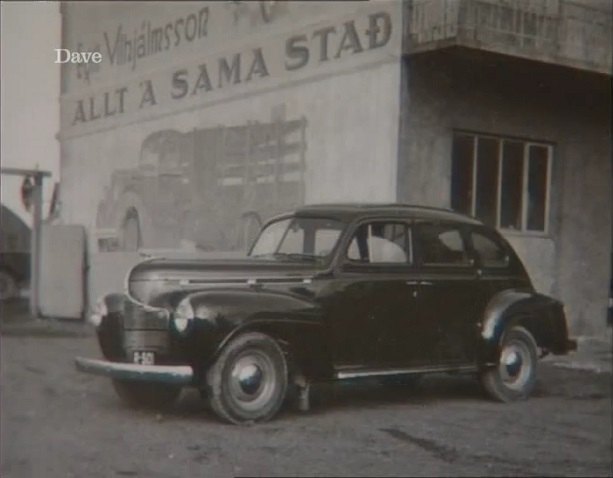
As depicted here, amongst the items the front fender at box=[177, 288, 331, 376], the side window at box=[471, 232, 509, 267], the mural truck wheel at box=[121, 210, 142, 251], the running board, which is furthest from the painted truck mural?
the side window at box=[471, 232, 509, 267]

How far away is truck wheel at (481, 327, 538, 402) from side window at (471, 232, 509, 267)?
22cm

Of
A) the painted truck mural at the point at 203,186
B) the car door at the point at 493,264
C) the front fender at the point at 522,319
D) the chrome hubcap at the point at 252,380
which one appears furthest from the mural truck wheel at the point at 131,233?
the front fender at the point at 522,319

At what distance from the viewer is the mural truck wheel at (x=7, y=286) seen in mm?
2148

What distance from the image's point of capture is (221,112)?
214 cm

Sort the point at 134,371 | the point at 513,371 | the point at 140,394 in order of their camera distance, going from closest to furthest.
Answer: the point at 134,371 < the point at 140,394 < the point at 513,371

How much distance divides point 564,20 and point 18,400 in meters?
1.83

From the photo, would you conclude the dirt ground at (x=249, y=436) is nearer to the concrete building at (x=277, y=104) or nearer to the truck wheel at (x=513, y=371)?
the truck wheel at (x=513, y=371)

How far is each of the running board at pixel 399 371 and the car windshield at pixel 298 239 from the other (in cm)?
36

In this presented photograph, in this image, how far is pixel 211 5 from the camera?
2094 millimetres

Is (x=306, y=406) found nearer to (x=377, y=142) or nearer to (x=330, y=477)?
(x=330, y=477)

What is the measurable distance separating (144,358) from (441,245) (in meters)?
1.05

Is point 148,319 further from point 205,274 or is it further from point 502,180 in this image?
point 502,180

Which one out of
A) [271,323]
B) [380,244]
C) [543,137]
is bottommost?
[271,323]

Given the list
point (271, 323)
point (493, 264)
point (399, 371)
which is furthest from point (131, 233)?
point (493, 264)
